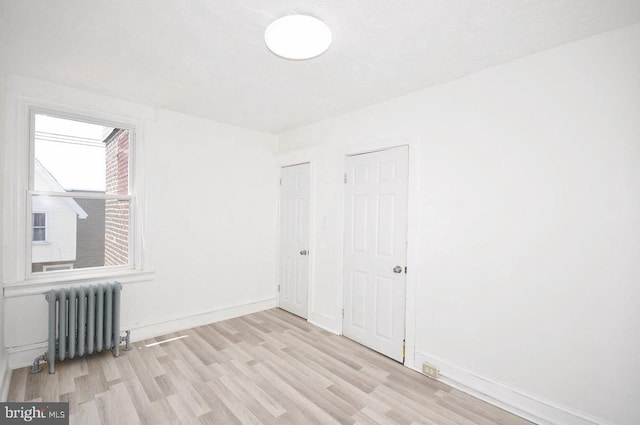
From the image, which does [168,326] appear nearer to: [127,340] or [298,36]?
[127,340]

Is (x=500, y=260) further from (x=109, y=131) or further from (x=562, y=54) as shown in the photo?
(x=109, y=131)

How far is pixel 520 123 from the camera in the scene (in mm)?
2211

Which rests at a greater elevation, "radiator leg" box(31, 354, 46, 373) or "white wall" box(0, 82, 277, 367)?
"white wall" box(0, 82, 277, 367)

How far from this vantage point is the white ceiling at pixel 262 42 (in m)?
1.71

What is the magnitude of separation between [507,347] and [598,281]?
0.79 m

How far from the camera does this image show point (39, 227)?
2.86m

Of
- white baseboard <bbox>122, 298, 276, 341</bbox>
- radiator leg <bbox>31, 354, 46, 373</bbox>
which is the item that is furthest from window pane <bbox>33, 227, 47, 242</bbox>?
white baseboard <bbox>122, 298, 276, 341</bbox>

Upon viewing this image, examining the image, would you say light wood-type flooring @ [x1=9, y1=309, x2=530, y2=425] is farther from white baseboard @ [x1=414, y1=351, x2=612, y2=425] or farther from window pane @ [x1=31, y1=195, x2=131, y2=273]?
window pane @ [x1=31, y1=195, x2=131, y2=273]

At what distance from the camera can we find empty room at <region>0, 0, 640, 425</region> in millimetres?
1846

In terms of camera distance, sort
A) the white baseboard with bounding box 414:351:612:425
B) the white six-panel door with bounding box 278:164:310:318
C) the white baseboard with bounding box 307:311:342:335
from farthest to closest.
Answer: the white six-panel door with bounding box 278:164:310:318, the white baseboard with bounding box 307:311:342:335, the white baseboard with bounding box 414:351:612:425

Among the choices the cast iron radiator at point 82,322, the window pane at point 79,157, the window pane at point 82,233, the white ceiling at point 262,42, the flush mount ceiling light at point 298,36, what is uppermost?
the white ceiling at point 262,42

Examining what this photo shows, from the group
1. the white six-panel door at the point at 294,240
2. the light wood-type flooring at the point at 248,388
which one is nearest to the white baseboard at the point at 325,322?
the white six-panel door at the point at 294,240

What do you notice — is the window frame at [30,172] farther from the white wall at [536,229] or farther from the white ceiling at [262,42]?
the white wall at [536,229]

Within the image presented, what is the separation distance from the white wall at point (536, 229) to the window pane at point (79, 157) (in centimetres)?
319
